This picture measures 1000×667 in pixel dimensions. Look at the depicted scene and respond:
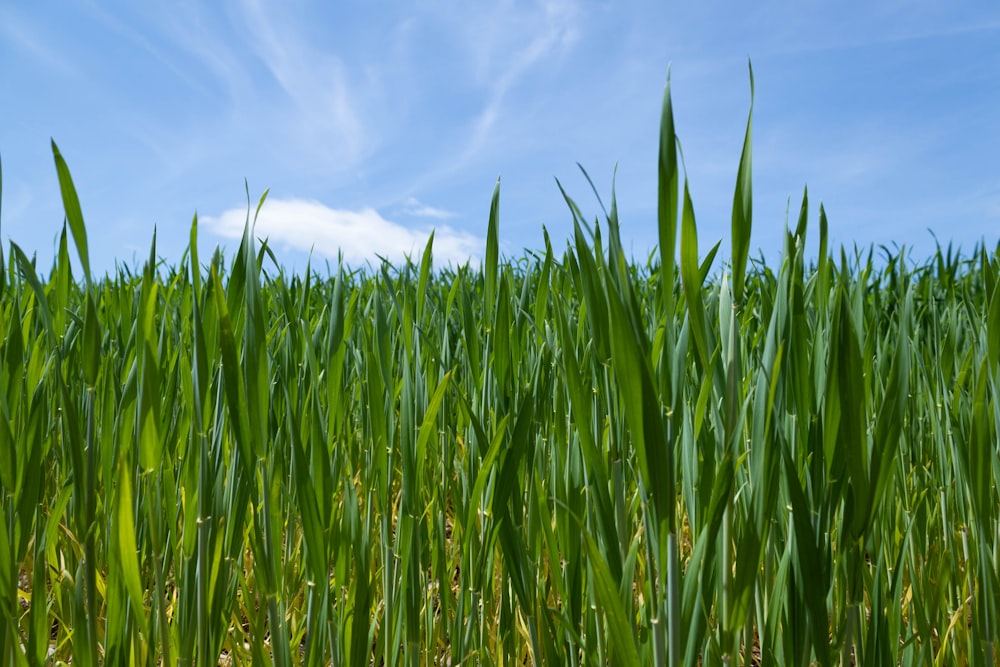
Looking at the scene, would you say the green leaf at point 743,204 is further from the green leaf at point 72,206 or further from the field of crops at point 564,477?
the green leaf at point 72,206

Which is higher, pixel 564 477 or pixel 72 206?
pixel 72 206

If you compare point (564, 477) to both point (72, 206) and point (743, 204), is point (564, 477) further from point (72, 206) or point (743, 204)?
point (72, 206)

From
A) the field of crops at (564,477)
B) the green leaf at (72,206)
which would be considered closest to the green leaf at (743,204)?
the field of crops at (564,477)

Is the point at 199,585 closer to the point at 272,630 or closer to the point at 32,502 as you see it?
the point at 272,630

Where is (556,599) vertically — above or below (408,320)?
below

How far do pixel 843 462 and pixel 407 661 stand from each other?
55cm

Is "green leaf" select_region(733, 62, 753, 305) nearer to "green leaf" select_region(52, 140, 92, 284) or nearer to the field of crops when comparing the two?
the field of crops

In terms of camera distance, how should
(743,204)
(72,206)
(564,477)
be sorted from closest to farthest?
(743,204)
(72,206)
(564,477)

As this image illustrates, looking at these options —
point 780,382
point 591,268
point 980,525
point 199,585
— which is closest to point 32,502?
point 199,585

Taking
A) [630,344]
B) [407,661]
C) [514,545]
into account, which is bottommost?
[407,661]

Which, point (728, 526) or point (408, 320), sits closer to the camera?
point (728, 526)

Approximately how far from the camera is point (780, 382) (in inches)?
27.5

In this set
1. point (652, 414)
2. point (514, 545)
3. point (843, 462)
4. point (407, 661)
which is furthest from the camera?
point (407, 661)

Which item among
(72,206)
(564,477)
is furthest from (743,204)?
(72,206)
